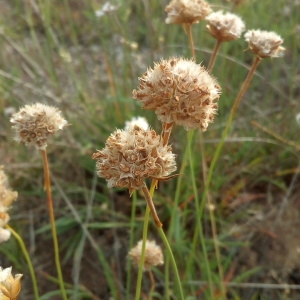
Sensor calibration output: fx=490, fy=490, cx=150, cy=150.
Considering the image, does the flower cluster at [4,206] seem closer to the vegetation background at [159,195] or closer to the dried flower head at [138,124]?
the dried flower head at [138,124]

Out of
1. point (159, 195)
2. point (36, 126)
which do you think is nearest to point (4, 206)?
point (36, 126)

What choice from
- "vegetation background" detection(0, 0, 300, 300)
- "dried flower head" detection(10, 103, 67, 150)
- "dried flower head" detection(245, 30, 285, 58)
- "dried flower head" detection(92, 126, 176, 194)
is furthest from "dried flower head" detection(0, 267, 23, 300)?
"vegetation background" detection(0, 0, 300, 300)

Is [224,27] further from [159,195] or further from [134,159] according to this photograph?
[159,195]

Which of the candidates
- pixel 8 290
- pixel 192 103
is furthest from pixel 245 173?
pixel 8 290

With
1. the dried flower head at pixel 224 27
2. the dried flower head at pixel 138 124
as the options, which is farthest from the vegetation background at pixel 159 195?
the dried flower head at pixel 224 27

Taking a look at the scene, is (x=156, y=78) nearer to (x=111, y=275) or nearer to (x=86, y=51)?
(x=111, y=275)

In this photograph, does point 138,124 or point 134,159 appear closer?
point 134,159
